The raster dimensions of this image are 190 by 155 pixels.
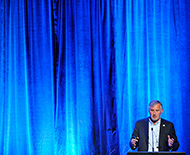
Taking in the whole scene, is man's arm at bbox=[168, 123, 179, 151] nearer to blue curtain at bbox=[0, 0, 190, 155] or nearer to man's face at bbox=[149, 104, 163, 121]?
man's face at bbox=[149, 104, 163, 121]

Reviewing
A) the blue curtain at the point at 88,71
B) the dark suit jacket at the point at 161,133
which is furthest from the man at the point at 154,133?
the blue curtain at the point at 88,71

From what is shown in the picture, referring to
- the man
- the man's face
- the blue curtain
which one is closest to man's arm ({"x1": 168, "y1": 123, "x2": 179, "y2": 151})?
the man

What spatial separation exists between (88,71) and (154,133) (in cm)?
143

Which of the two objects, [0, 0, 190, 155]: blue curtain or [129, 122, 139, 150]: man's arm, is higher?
[0, 0, 190, 155]: blue curtain

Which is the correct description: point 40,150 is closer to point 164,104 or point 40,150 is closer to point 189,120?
point 164,104

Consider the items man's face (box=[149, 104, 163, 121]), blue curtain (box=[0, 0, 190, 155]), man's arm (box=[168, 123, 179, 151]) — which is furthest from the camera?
blue curtain (box=[0, 0, 190, 155])

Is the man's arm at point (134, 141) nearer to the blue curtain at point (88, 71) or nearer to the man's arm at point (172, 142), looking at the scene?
the man's arm at point (172, 142)

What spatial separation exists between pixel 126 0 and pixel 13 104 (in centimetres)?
246

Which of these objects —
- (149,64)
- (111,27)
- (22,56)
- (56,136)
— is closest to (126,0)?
(111,27)

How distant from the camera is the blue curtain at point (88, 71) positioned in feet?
14.6

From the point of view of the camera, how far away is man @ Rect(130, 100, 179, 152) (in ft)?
12.2

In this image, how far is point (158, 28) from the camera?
4.48 meters

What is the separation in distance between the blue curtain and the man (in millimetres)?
618

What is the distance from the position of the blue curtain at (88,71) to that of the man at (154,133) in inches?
24.3
